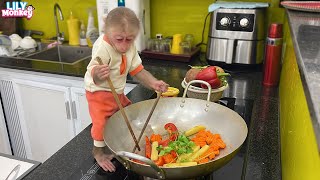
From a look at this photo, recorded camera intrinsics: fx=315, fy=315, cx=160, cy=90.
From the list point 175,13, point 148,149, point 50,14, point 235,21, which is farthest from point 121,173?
point 50,14

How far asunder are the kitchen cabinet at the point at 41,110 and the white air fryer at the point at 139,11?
1.36 ft

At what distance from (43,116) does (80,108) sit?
12.2 inches

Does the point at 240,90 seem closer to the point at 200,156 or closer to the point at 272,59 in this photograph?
the point at 272,59

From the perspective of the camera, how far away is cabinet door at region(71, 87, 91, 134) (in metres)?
1.70

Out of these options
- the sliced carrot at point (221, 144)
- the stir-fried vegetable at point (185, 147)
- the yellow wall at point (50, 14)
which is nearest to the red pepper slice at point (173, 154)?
the stir-fried vegetable at point (185, 147)

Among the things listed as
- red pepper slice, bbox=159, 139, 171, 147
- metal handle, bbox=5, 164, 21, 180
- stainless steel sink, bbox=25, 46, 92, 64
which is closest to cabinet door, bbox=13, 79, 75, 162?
stainless steel sink, bbox=25, 46, 92, 64

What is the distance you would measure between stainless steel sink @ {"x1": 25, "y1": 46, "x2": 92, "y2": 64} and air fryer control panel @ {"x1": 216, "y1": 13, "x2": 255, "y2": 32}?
0.97m

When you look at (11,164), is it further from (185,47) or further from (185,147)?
(185,47)

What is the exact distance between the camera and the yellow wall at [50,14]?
2.21m

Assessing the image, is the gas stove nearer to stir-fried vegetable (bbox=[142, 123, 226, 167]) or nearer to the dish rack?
stir-fried vegetable (bbox=[142, 123, 226, 167])

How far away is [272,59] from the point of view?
144 centimetres

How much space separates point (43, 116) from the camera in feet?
6.18

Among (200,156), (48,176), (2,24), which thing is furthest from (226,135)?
(2,24)

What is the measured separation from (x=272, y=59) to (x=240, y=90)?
20 centimetres
